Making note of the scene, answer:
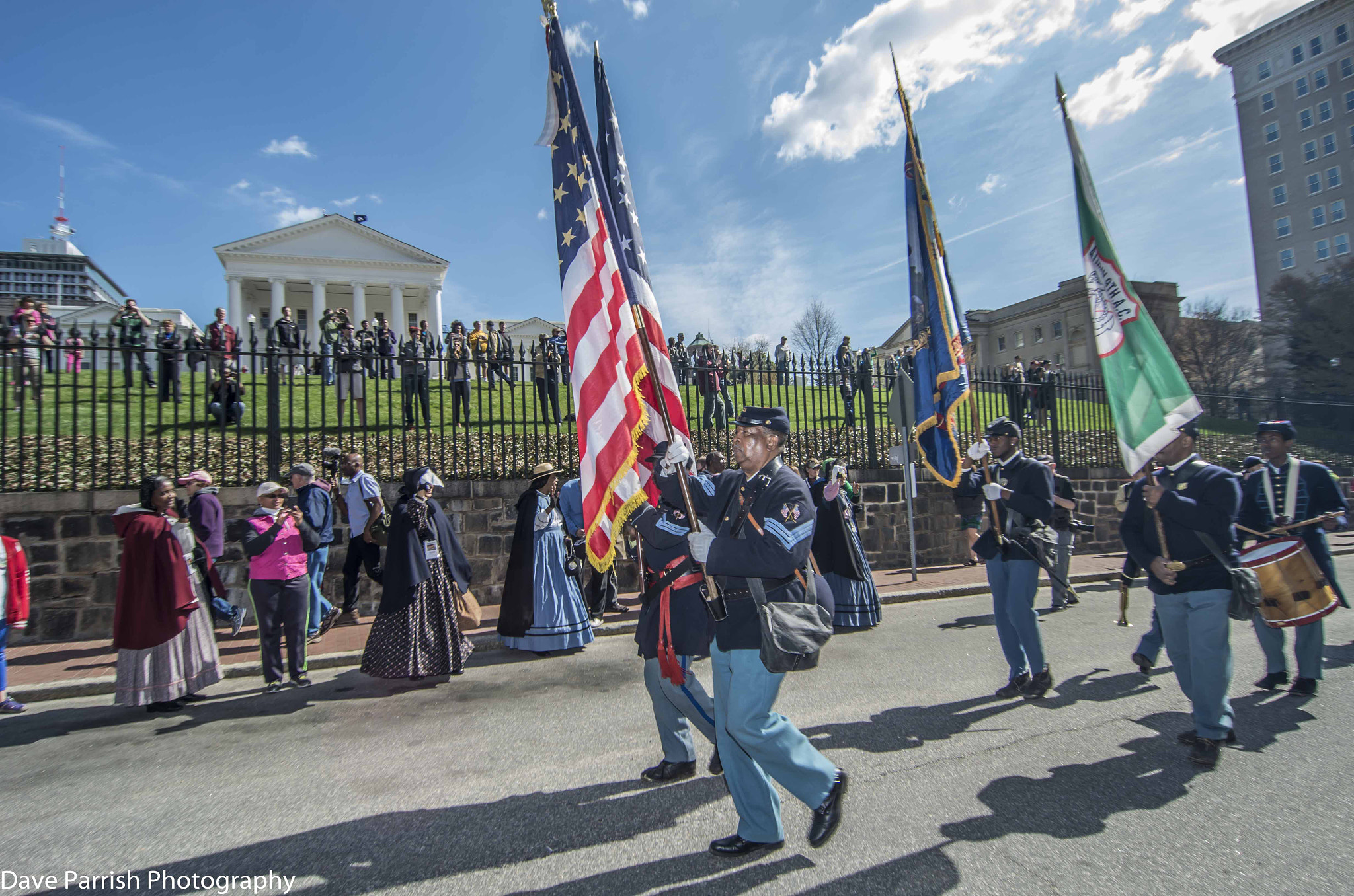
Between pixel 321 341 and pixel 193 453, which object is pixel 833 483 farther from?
pixel 321 341

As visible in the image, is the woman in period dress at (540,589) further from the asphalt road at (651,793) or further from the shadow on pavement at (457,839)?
the shadow on pavement at (457,839)

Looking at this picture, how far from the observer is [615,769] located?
4109mm

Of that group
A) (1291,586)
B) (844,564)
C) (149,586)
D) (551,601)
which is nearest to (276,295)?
(149,586)

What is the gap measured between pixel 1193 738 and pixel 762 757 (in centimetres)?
279

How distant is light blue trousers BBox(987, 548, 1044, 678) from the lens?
17.2 feet

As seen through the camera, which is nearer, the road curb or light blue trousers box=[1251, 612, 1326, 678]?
light blue trousers box=[1251, 612, 1326, 678]

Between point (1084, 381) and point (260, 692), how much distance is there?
16.2 m

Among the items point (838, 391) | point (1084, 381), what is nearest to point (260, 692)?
point (838, 391)

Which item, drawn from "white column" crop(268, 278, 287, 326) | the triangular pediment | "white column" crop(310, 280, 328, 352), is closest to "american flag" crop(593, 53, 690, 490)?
"white column" crop(310, 280, 328, 352)

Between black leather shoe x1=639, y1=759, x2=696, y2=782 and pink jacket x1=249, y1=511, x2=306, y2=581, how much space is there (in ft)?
12.7

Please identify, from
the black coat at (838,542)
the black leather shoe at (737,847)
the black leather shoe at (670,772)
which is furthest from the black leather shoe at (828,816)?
the black coat at (838,542)

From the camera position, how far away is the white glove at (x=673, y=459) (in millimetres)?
3541

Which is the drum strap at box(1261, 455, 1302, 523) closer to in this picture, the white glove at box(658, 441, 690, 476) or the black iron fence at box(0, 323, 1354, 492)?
the black iron fence at box(0, 323, 1354, 492)

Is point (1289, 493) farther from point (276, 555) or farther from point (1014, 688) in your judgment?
point (276, 555)
